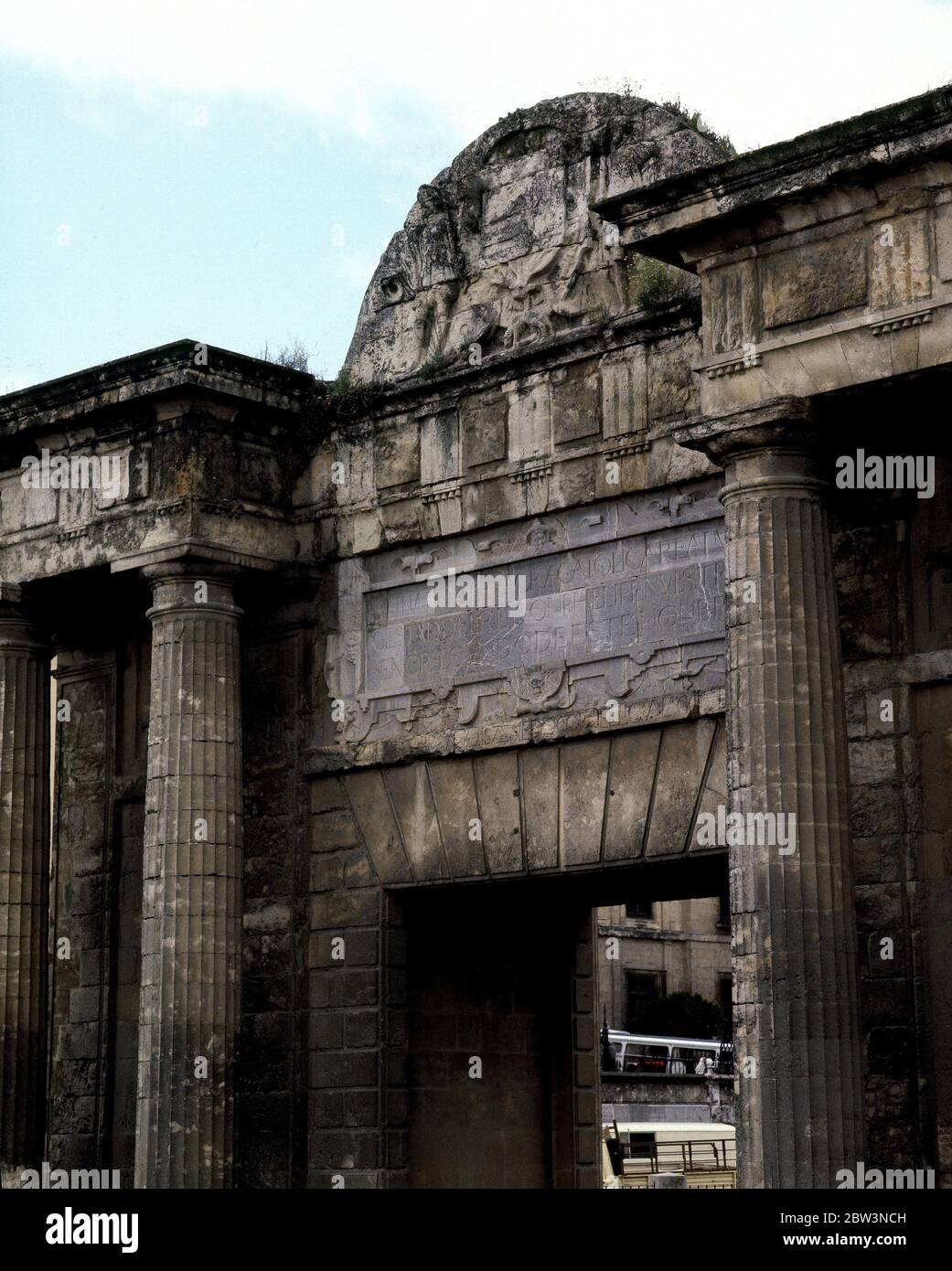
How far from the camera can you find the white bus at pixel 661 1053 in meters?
39.8

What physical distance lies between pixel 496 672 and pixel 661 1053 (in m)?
26.0

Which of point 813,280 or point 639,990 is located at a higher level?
point 813,280

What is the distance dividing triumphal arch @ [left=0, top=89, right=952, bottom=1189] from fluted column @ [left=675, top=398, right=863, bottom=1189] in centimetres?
3

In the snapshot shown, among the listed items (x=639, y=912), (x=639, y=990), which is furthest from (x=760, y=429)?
(x=639, y=912)

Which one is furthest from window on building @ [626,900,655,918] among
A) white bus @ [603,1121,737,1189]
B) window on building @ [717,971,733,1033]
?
white bus @ [603,1121,737,1189]

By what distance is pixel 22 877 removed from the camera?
59.8 feet

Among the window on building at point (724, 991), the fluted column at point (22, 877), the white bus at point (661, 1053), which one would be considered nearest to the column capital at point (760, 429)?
the fluted column at point (22, 877)

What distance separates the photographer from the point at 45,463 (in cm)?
1856

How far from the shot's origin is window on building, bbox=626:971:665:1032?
151 feet

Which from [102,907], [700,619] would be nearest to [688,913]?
[102,907]

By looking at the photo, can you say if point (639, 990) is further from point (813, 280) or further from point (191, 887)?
point (813, 280)
